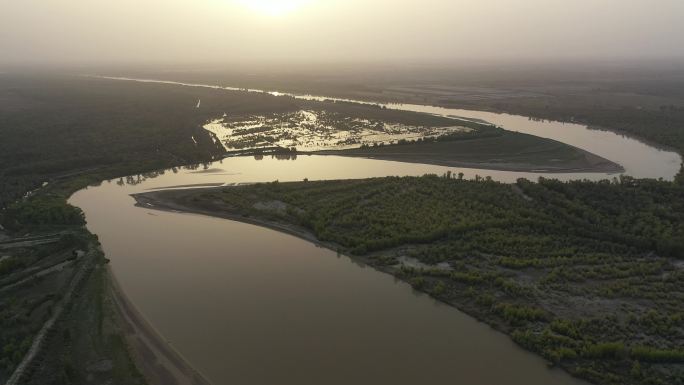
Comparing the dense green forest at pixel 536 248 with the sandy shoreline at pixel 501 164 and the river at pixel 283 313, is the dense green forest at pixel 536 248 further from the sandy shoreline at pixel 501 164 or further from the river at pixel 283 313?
the sandy shoreline at pixel 501 164

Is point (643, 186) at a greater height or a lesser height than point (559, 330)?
greater

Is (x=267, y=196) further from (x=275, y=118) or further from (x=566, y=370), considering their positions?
(x=275, y=118)

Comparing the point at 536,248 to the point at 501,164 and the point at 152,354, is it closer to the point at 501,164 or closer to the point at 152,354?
the point at 152,354

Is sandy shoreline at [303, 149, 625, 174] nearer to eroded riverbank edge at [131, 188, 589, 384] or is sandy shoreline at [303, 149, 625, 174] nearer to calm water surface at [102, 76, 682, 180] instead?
calm water surface at [102, 76, 682, 180]

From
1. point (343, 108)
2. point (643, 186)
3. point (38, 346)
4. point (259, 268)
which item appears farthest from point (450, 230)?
point (343, 108)

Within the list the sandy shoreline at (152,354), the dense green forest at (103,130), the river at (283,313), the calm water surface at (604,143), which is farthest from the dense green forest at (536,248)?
the dense green forest at (103,130)

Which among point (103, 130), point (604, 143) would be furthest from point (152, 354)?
point (604, 143)
